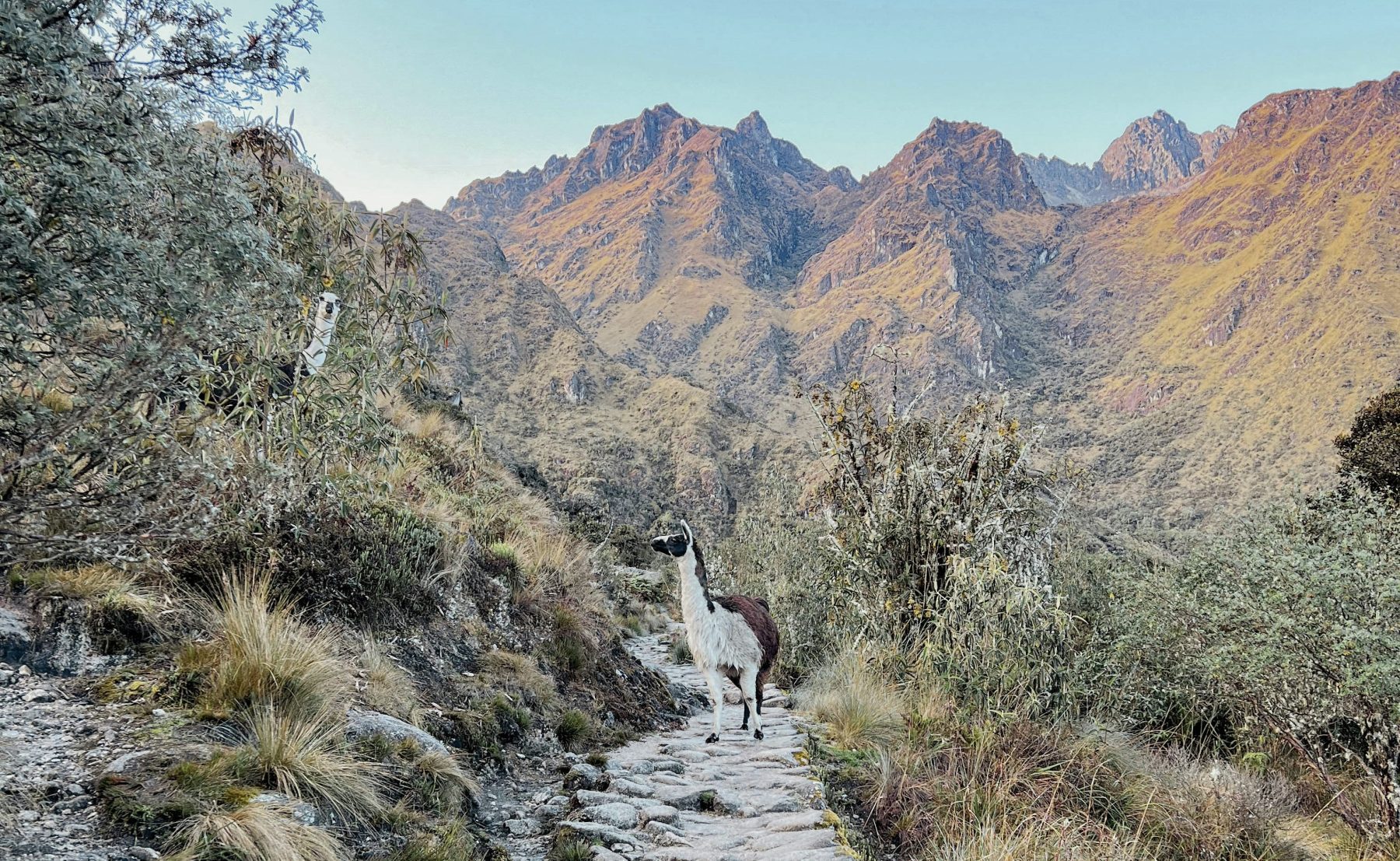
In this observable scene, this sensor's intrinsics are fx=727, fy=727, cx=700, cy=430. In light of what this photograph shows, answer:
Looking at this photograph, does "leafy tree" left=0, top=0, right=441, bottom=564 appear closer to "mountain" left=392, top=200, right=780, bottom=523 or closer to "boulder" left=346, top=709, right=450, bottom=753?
"boulder" left=346, top=709, right=450, bottom=753

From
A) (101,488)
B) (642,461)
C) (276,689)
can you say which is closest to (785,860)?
(276,689)

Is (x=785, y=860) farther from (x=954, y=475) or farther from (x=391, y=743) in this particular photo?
(x=954, y=475)

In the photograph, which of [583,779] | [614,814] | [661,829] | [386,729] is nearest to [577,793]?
[583,779]

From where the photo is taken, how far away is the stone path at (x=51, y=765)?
283 centimetres

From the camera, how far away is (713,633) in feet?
24.4

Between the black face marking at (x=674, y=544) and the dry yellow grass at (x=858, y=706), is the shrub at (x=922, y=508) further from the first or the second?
the black face marking at (x=674, y=544)

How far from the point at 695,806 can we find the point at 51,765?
3.76 metres

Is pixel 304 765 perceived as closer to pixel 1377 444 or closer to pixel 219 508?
pixel 219 508

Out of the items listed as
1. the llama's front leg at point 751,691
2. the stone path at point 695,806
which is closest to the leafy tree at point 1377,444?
the llama's front leg at point 751,691

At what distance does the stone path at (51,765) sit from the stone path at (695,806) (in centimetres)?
220

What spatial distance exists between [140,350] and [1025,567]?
7.66 metres

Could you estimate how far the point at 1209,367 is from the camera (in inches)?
6575

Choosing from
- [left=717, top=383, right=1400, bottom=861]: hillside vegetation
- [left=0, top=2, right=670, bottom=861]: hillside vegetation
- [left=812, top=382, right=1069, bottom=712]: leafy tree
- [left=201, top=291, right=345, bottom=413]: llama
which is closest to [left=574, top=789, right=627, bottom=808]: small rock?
[left=0, top=2, right=670, bottom=861]: hillside vegetation

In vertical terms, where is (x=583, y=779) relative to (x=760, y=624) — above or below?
below
